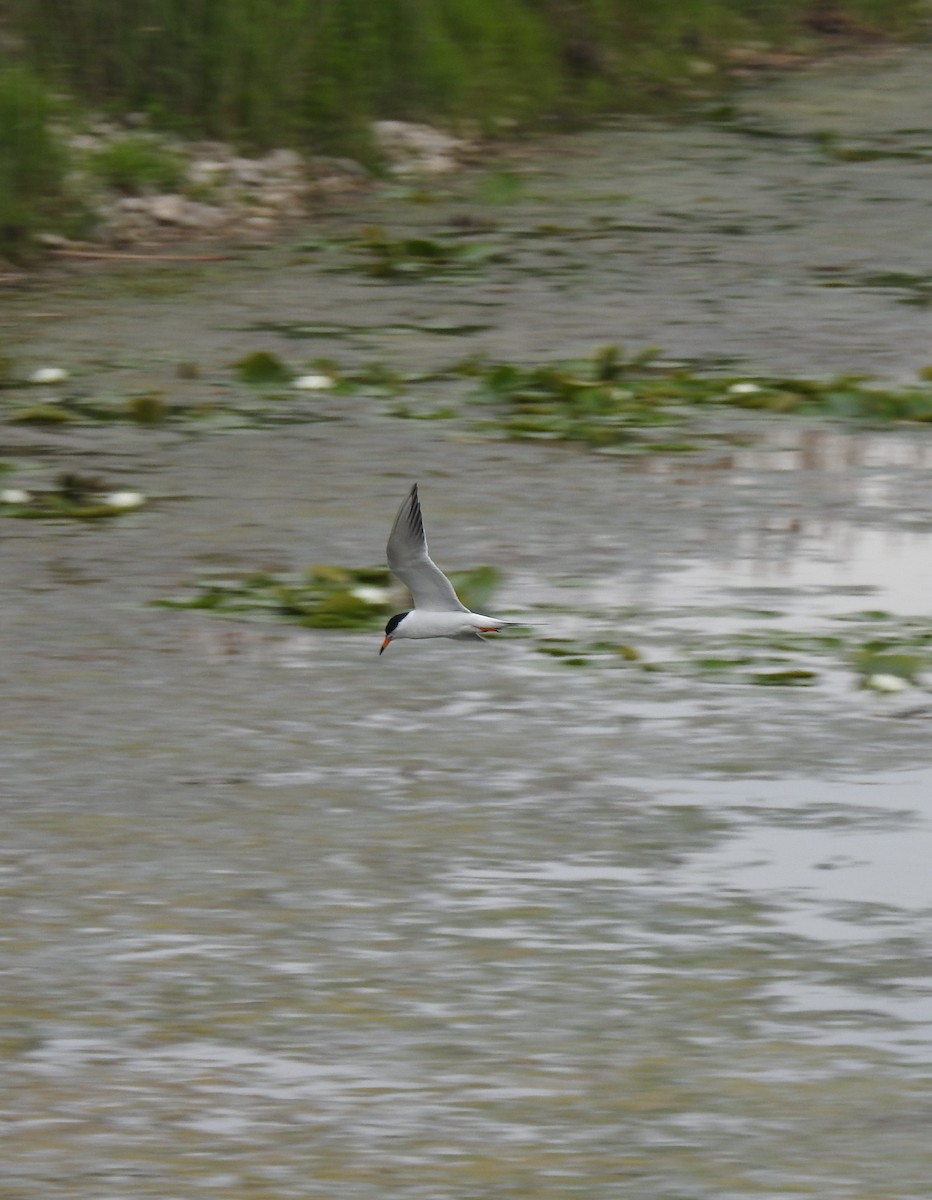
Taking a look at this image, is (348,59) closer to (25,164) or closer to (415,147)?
(415,147)

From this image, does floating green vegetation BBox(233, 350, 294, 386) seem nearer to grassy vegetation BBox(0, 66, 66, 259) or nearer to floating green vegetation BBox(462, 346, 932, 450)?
floating green vegetation BBox(462, 346, 932, 450)

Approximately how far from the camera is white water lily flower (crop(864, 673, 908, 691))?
562 centimetres

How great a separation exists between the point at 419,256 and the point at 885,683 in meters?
4.92

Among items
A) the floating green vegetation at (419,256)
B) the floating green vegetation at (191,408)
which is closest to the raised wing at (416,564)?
the floating green vegetation at (191,408)

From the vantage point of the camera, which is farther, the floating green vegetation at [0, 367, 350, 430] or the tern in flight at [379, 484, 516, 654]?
the floating green vegetation at [0, 367, 350, 430]

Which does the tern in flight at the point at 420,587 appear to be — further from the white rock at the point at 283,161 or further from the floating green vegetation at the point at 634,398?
the white rock at the point at 283,161

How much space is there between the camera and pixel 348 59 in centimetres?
1163

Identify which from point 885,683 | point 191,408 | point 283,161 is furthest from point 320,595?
point 283,161

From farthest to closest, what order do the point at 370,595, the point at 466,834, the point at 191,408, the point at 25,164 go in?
the point at 25,164, the point at 191,408, the point at 370,595, the point at 466,834

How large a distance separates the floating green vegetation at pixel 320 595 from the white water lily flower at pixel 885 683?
918 millimetres

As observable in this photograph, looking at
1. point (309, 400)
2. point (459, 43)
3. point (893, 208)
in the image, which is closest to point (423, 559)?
point (309, 400)

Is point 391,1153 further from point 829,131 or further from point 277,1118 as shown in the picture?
point 829,131

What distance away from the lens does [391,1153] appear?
372 centimetres

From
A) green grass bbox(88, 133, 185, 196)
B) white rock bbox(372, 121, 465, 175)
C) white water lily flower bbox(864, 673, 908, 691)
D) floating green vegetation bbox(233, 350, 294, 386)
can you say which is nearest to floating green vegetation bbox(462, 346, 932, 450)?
floating green vegetation bbox(233, 350, 294, 386)
